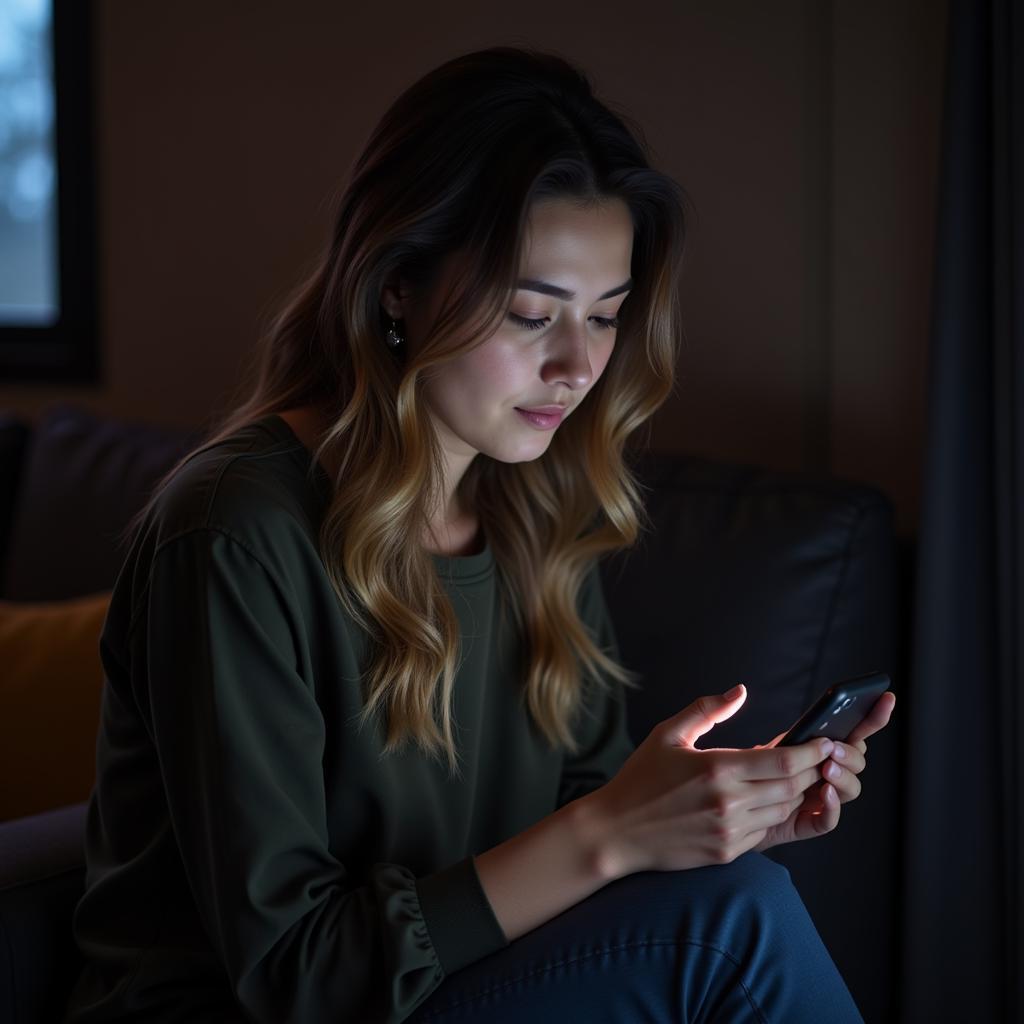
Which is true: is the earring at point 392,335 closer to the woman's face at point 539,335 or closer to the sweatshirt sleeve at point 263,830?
the woman's face at point 539,335

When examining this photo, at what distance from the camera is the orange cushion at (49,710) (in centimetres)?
163

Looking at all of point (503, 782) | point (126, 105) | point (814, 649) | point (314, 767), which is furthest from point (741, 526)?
point (126, 105)

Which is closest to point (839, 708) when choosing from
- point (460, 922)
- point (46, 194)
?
point (460, 922)

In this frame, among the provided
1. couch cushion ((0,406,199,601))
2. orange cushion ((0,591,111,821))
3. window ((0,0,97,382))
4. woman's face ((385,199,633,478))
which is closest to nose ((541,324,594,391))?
woman's face ((385,199,633,478))

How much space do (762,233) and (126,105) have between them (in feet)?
4.28

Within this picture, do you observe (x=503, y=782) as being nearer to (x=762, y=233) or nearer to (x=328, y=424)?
(x=328, y=424)

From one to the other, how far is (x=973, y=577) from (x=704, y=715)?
1.89 ft

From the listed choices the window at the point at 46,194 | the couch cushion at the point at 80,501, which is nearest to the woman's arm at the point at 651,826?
the couch cushion at the point at 80,501

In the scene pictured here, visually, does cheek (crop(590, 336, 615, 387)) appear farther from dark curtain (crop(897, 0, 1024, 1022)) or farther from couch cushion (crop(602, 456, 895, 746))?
dark curtain (crop(897, 0, 1024, 1022))

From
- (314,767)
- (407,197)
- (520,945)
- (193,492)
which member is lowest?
(520,945)

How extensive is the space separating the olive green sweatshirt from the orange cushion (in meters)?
0.40

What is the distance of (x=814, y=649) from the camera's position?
150 cm

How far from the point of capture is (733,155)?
1812mm

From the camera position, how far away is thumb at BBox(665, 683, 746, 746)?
1.15m
